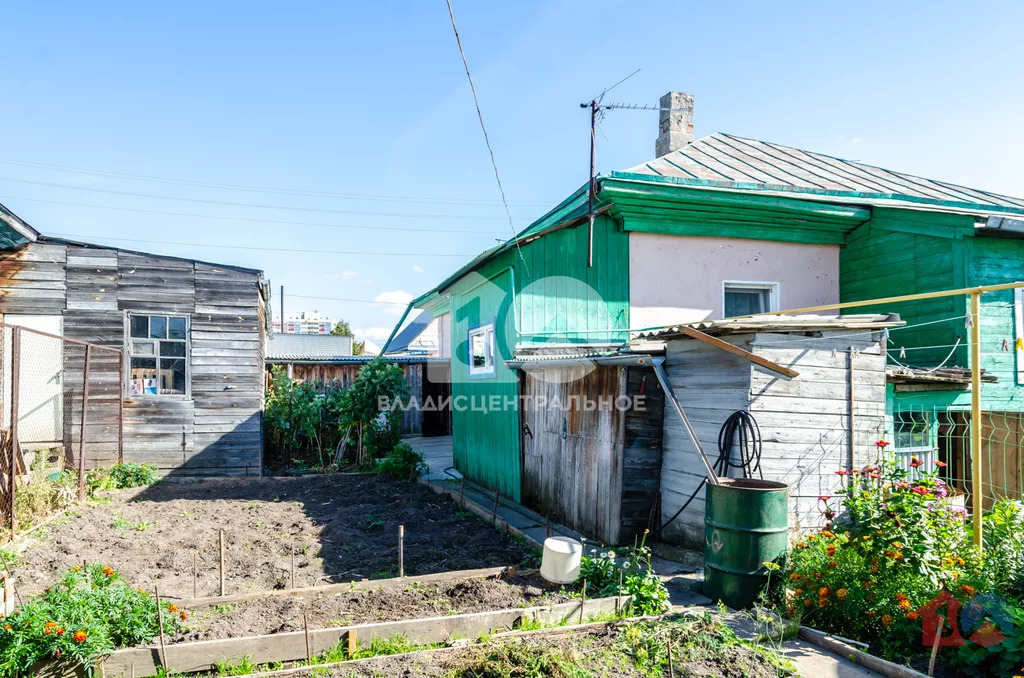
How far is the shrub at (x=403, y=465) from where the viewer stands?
10.7 metres

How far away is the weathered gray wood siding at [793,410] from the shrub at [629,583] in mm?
1256

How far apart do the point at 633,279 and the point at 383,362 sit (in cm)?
650

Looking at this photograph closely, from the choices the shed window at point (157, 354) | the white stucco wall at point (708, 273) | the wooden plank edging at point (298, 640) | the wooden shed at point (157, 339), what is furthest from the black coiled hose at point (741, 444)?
the shed window at point (157, 354)

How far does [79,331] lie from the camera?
10.9m

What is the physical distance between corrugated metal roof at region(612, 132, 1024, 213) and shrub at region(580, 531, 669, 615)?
451 cm

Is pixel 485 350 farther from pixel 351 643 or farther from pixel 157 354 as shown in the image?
pixel 351 643

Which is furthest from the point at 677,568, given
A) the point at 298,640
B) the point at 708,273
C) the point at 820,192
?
the point at 820,192

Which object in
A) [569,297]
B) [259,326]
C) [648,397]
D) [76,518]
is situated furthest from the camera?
[259,326]

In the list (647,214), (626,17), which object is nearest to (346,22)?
(626,17)

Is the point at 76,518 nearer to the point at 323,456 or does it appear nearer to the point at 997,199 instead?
the point at 323,456

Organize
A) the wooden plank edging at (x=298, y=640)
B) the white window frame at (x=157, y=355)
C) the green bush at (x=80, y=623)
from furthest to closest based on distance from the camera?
the white window frame at (x=157, y=355) < the wooden plank edging at (x=298, y=640) < the green bush at (x=80, y=623)

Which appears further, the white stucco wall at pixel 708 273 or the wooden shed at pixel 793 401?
the white stucco wall at pixel 708 273

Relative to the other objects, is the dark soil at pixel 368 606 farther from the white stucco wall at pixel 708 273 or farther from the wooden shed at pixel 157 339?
the wooden shed at pixel 157 339

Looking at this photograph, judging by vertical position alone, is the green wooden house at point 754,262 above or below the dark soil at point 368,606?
above
